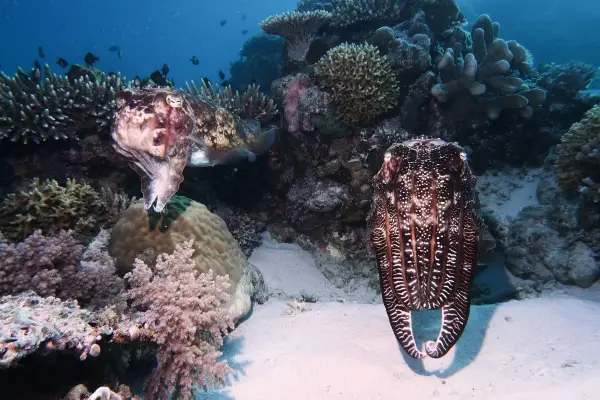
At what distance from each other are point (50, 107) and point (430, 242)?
6.43 m

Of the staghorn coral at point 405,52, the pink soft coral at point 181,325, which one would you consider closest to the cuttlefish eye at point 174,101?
the pink soft coral at point 181,325

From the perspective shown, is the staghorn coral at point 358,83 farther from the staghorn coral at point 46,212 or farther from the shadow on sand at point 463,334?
the staghorn coral at point 46,212

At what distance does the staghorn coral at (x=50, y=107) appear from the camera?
5668 millimetres

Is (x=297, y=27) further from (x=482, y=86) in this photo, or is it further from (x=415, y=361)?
(x=415, y=361)

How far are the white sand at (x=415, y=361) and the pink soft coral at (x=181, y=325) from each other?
1.67 feet

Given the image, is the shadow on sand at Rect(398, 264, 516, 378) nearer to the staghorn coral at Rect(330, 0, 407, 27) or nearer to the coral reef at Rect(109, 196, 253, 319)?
the coral reef at Rect(109, 196, 253, 319)

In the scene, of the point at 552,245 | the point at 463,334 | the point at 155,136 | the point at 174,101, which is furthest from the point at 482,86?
Result: the point at 155,136

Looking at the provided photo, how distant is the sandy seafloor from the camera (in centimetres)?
318

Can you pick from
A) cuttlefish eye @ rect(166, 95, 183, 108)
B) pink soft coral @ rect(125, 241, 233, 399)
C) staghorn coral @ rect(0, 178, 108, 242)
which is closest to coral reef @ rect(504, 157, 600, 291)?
pink soft coral @ rect(125, 241, 233, 399)

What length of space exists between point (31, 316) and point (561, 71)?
508 inches

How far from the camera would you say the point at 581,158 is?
591cm

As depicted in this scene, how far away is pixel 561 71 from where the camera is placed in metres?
10.1

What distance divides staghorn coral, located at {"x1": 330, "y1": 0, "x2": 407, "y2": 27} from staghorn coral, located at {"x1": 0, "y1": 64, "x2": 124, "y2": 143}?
19.3 feet

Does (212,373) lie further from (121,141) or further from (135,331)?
(121,141)
